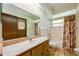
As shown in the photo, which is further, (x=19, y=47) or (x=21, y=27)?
(x=21, y=27)

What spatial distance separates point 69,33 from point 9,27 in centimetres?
83

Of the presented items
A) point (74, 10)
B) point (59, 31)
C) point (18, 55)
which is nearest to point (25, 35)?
point (18, 55)

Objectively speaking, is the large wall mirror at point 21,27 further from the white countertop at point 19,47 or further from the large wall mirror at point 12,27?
the white countertop at point 19,47

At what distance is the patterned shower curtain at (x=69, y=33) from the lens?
159 cm

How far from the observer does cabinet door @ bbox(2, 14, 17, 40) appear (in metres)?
1.46

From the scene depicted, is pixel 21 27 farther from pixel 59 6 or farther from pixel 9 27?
Result: pixel 59 6

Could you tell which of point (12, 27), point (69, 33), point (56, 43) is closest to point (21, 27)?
point (12, 27)

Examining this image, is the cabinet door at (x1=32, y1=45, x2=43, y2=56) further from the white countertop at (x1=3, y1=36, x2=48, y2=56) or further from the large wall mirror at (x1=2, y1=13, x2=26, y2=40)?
the large wall mirror at (x1=2, y1=13, x2=26, y2=40)

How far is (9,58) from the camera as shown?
58.6 inches

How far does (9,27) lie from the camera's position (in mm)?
1489

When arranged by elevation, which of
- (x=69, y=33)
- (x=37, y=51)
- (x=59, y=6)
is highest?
(x=59, y=6)

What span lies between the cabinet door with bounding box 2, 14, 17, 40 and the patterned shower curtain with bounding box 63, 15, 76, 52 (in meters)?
0.71

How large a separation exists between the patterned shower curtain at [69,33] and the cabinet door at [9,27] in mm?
707

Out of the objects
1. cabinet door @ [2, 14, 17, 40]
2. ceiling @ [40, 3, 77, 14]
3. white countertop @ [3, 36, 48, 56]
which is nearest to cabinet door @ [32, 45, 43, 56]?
white countertop @ [3, 36, 48, 56]
